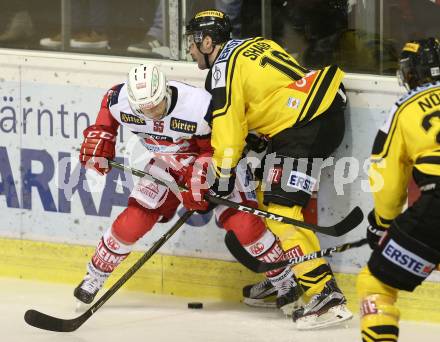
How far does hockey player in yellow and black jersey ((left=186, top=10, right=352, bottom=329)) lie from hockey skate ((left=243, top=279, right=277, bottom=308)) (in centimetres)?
30

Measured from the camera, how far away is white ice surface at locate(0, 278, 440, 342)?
4.65 m

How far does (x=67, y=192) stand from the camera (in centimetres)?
554

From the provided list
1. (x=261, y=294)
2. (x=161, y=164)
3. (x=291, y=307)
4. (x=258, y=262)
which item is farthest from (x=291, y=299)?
(x=161, y=164)

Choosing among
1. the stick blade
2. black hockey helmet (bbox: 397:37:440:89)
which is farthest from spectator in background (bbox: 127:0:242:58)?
black hockey helmet (bbox: 397:37:440:89)

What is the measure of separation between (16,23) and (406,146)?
2919mm

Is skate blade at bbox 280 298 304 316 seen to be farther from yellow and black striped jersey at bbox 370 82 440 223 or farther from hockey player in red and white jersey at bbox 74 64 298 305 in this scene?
yellow and black striped jersey at bbox 370 82 440 223

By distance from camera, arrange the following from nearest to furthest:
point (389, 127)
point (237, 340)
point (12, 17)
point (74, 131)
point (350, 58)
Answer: point (389, 127) < point (237, 340) < point (350, 58) < point (74, 131) < point (12, 17)

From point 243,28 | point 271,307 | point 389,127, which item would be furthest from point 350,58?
point 389,127

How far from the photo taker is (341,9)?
5141mm

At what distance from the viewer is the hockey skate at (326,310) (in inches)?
186

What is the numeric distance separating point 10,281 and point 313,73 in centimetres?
177

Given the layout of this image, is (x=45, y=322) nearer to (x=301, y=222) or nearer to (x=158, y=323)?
(x=158, y=323)

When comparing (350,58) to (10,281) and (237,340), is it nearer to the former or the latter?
(237,340)

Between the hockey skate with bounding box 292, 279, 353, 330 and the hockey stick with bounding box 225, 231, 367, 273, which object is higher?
the hockey stick with bounding box 225, 231, 367, 273
